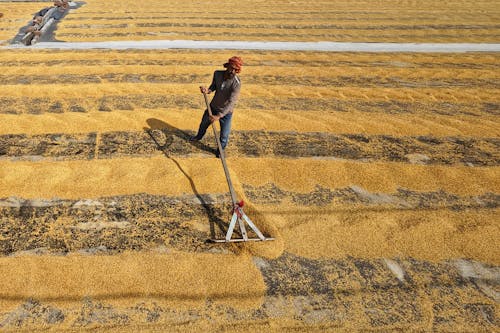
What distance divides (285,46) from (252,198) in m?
7.95

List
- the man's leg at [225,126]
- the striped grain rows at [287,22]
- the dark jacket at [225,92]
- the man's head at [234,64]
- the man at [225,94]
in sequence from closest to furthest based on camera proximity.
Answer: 1. the man's head at [234,64]
2. the man at [225,94]
3. the dark jacket at [225,92]
4. the man's leg at [225,126]
5. the striped grain rows at [287,22]

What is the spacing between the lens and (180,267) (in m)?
3.62

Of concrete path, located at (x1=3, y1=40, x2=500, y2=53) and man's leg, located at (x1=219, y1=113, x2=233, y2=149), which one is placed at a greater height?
concrete path, located at (x1=3, y1=40, x2=500, y2=53)

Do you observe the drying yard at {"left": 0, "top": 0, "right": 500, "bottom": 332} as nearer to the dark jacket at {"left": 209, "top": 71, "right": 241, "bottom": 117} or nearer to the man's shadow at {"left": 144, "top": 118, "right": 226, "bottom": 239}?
the man's shadow at {"left": 144, "top": 118, "right": 226, "bottom": 239}

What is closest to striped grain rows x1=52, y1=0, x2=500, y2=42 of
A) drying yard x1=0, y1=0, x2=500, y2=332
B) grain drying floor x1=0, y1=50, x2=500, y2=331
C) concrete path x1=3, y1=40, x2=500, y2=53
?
concrete path x1=3, y1=40, x2=500, y2=53

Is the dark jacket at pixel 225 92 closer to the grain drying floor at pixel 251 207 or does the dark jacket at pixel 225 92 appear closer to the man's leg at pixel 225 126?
the man's leg at pixel 225 126

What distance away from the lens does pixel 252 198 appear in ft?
15.5

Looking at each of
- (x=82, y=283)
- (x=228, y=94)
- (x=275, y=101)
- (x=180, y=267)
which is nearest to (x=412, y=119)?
(x=275, y=101)

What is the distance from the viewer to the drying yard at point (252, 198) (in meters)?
3.29

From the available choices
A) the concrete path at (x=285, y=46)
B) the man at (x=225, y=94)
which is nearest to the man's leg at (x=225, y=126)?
the man at (x=225, y=94)

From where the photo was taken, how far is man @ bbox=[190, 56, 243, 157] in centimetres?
510

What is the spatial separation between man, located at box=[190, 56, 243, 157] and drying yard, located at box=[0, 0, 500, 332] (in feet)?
1.48

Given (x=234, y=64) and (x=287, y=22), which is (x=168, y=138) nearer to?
(x=234, y=64)

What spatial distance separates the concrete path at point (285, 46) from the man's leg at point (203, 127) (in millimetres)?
5850
